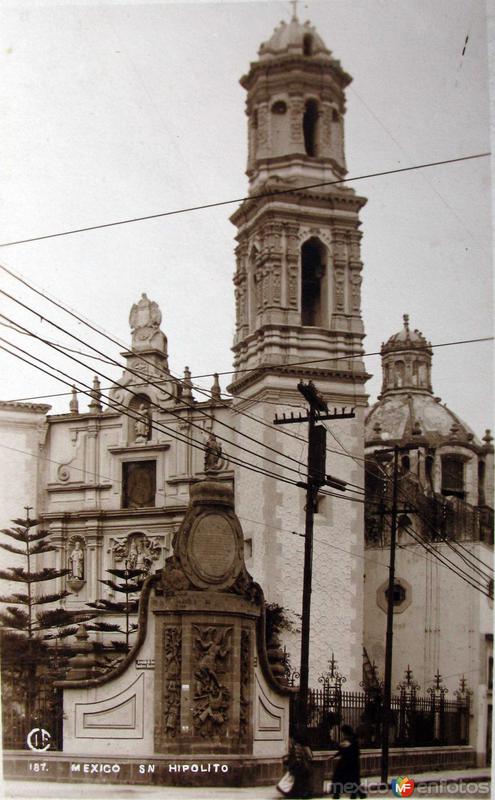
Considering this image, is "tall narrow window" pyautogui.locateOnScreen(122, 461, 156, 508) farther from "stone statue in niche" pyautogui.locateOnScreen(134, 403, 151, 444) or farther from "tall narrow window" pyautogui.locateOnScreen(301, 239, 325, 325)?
"tall narrow window" pyautogui.locateOnScreen(301, 239, 325, 325)

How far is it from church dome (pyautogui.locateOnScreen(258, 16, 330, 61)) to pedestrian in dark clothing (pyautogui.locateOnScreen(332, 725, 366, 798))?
1039cm

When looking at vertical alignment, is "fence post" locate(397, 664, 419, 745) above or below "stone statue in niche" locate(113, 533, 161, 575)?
below

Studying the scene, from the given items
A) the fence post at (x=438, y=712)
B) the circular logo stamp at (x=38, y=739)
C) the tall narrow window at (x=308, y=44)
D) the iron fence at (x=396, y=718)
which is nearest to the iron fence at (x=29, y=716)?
the circular logo stamp at (x=38, y=739)

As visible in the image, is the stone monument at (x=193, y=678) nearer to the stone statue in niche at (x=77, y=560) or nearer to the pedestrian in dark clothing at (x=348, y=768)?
the pedestrian in dark clothing at (x=348, y=768)

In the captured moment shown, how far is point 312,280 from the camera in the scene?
129 ft

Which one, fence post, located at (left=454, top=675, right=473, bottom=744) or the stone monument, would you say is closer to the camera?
the stone monument

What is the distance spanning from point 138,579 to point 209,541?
49.0ft

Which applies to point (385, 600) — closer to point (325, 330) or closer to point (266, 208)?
point (325, 330)

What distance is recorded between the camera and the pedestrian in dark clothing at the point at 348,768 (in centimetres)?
1856

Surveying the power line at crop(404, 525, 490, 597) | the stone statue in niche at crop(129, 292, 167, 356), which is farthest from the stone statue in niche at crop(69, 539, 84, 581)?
the power line at crop(404, 525, 490, 597)

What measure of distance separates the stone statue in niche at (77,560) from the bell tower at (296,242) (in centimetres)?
676

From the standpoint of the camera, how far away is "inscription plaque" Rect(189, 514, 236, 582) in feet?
75.0

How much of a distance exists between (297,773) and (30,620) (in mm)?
12818

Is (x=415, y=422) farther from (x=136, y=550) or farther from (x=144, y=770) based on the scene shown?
(x=144, y=770)
